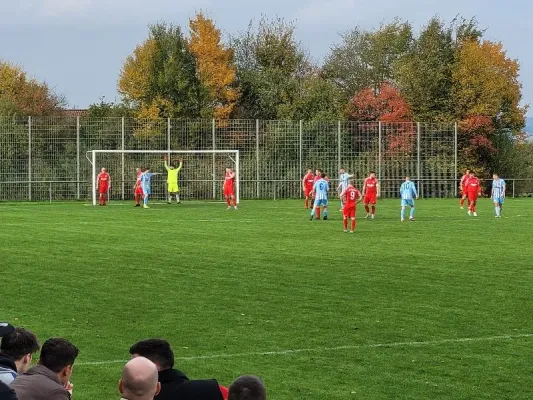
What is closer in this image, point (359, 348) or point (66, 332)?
point (359, 348)

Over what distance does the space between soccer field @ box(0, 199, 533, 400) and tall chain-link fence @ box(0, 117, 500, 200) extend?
75.5ft

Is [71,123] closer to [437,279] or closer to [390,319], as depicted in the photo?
[437,279]

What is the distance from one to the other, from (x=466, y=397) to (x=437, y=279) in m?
9.21

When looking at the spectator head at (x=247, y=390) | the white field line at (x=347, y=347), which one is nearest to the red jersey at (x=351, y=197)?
the white field line at (x=347, y=347)

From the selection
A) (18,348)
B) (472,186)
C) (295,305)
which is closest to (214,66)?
(472,186)

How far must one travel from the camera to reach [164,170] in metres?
55.1

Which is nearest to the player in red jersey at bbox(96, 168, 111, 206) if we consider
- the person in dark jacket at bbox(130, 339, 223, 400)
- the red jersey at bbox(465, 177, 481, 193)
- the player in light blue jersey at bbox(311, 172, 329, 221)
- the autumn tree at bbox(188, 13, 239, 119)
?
the player in light blue jersey at bbox(311, 172, 329, 221)

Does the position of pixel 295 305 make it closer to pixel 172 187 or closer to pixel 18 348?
pixel 18 348

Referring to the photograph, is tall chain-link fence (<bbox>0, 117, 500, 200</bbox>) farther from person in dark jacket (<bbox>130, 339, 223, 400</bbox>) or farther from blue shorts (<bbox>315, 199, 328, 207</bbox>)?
person in dark jacket (<bbox>130, 339, 223, 400</bbox>)

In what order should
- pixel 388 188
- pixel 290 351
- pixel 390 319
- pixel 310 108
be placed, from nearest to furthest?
pixel 290 351, pixel 390 319, pixel 388 188, pixel 310 108

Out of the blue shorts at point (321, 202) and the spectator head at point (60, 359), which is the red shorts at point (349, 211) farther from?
the spectator head at point (60, 359)

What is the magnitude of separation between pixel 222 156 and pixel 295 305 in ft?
136

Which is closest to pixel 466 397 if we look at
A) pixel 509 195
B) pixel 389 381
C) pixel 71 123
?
pixel 389 381

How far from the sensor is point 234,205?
47.6 meters
